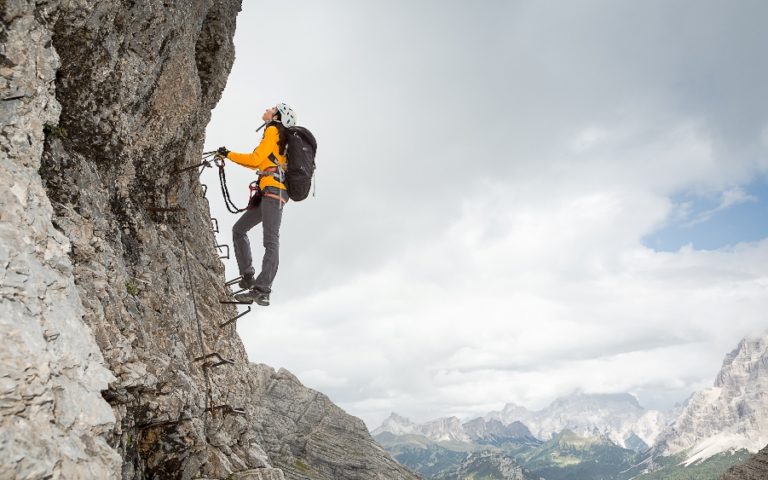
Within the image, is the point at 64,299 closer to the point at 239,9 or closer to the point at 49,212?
the point at 49,212

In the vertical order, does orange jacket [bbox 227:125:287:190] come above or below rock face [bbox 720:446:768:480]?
above

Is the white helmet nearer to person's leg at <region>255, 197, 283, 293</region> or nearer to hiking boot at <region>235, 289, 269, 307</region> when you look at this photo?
person's leg at <region>255, 197, 283, 293</region>

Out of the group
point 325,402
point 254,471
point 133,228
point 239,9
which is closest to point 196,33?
point 239,9

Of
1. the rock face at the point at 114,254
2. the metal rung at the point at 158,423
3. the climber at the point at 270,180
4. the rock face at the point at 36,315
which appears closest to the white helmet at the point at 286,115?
the climber at the point at 270,180

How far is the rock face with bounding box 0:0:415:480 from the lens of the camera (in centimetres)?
740

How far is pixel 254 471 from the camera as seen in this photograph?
15.5 meters

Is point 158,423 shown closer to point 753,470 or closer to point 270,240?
point 270,240

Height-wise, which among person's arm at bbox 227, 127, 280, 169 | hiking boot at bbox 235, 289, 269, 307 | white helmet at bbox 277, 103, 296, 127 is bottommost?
hiking boot at bbox 235, 289, 269, 307

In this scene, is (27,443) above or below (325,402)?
below

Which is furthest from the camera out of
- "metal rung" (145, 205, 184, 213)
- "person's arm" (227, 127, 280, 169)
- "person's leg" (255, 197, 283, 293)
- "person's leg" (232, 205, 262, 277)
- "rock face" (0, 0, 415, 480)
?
"person's leg" (232, 205, 262, 277)

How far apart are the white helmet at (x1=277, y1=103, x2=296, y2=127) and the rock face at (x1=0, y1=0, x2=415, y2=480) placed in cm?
334

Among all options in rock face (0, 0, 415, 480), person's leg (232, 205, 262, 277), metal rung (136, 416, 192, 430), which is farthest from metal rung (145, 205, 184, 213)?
metal rung (136, 416, 192, 430)

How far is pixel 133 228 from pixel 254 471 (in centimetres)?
777

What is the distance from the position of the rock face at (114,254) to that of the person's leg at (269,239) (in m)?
2.55
